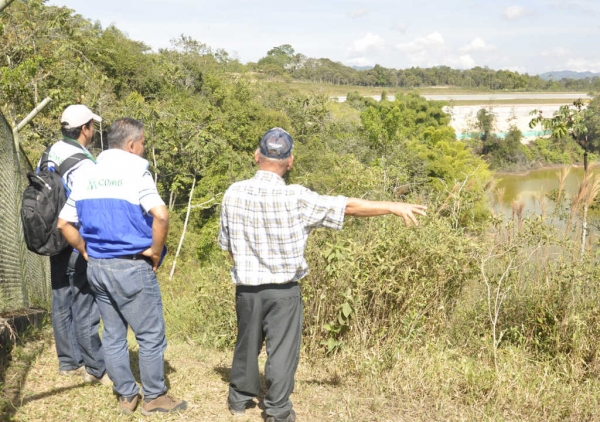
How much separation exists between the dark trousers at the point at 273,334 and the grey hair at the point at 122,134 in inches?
41.1

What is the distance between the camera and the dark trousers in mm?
2998

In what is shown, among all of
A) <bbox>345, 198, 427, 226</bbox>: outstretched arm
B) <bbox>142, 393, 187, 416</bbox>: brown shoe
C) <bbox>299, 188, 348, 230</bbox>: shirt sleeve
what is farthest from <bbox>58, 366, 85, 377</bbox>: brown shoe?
<bbox>345, 198, 427, 226</bbox>: outstretched arm

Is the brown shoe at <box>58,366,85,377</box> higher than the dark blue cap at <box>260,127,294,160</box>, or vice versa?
the dark blue cap at <box>260,127,294,160</box>

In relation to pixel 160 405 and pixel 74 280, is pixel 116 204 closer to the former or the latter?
pixel 74 280

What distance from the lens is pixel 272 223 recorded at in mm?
2900

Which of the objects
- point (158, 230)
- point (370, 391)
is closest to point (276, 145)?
point (158, 230)

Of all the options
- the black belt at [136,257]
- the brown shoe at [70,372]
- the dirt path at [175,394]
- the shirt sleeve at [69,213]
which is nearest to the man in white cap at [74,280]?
Result: the brown shoe at [70,372]

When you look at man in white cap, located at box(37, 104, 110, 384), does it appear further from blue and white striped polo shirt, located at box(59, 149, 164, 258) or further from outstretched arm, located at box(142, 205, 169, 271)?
outstretched arm, located at box(142, 205, 169, 271)

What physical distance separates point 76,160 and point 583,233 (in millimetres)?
4326

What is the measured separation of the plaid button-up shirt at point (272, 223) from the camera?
2.88 meters

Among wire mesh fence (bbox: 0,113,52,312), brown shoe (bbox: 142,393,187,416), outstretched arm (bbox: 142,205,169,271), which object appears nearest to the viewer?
outstretched arm (bbox: 142,205,169,271)

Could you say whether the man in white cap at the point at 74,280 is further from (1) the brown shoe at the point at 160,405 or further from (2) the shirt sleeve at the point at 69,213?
(1) the brown shoe at the point at 160,405

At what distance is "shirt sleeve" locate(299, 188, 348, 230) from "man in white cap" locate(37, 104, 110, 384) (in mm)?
1463

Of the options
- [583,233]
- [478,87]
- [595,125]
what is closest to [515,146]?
[595,125]
